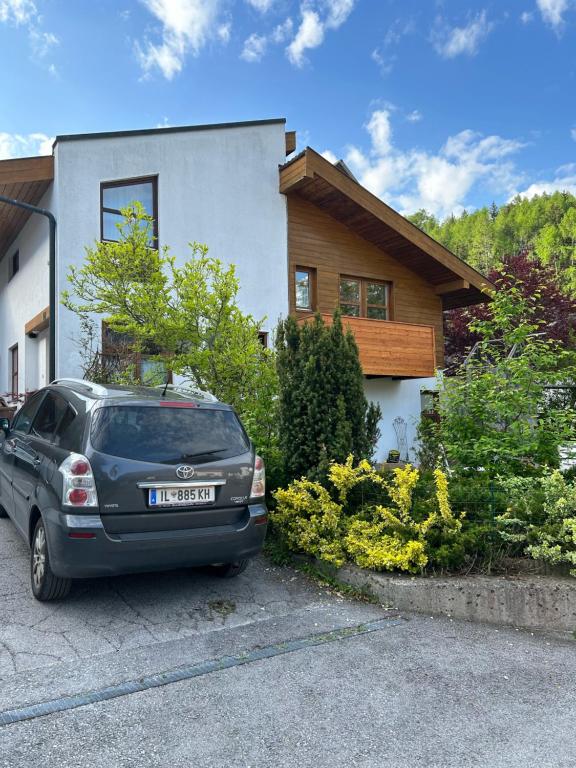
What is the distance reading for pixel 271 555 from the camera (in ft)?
18.6

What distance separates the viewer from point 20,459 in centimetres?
531

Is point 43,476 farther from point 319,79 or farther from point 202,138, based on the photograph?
point 319,79

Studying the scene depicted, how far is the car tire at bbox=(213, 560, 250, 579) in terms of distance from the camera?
5.02 meters

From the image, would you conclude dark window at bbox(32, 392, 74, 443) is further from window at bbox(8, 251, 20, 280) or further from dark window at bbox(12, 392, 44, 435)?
window at bbox(8, 251, 20, 280)

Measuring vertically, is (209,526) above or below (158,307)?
below

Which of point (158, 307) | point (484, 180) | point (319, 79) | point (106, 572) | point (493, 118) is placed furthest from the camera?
point (484, 180)

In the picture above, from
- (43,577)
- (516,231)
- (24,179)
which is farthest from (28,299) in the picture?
(516,231)

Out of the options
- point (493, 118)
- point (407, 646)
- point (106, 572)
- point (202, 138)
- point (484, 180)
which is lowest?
point (407, 646)

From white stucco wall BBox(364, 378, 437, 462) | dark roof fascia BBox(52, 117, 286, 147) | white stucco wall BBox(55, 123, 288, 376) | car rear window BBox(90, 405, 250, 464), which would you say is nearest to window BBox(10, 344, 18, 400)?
white stucco wall BBox(55, 123, 288, 376)

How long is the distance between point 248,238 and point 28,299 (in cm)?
566

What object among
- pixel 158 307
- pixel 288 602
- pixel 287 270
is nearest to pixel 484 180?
pixel 287 270

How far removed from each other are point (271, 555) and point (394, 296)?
11858 millimetres

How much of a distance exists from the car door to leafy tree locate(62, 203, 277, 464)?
1.87m

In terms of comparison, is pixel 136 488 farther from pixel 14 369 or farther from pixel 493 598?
pixel 14 369
